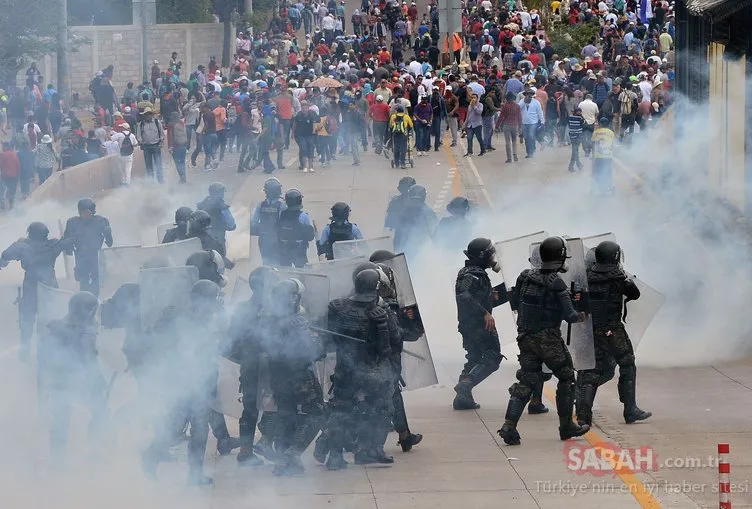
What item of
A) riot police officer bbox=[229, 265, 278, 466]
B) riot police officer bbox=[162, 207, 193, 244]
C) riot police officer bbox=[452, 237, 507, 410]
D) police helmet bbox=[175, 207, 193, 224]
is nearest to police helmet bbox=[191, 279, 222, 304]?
riot police officer bbox=[229, 265, 278, 466]

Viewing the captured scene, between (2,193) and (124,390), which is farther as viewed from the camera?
(2,193)

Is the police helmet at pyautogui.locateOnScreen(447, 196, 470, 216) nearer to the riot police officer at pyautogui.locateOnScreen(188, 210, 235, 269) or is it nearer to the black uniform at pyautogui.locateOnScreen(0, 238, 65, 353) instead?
the riot police officer at pyautogui.locateOnScreen(188, 210, 235, 269)

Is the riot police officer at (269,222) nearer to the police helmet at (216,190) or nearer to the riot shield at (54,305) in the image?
the police helmet at (216,190)

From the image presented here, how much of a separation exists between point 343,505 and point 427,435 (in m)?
2.07

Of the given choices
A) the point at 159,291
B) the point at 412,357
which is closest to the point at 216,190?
the point at 412,357

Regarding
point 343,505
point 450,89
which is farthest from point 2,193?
point 343,505

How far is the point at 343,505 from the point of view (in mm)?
8797

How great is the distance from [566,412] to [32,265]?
19.1 ft

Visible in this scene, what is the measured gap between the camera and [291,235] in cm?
1471

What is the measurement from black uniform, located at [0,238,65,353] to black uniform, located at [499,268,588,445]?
531cm

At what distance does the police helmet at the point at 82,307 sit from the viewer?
9500 mm

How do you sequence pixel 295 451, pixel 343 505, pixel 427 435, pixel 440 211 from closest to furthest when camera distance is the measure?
pixel 343 505
pixel 295 451
pixel 427 435
pixel 440 211

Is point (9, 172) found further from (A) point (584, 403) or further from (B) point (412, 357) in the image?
(A) point (584, 403)

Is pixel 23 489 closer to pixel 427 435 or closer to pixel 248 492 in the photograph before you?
pixel 248 492
